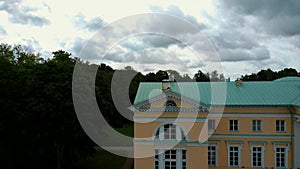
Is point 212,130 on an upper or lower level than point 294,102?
lower

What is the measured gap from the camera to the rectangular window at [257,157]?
1126 inches

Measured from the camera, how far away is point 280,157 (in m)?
28.5

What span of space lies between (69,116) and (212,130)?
12925mm

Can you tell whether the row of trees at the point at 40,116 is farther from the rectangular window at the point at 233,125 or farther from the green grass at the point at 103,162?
the rectangular window at the point at 233,125

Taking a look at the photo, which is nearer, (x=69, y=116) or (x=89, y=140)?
(x=69, y=116)

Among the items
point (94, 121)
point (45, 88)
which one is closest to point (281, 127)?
point (94, 121)

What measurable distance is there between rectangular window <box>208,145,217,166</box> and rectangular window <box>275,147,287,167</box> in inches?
212

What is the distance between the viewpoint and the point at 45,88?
28172 millimetres

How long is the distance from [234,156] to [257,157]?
2021mm

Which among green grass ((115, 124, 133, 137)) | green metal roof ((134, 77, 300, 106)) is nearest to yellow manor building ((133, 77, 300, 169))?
green metal roof ((134, 77, 300, 106))

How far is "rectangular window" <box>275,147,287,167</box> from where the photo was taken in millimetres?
28453

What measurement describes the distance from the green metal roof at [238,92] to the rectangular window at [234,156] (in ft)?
13.5

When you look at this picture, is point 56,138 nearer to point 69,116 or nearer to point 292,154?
point 69,116

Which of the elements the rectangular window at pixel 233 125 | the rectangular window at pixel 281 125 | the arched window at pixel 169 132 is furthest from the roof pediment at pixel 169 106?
the rectangular window at pixel 281 125
